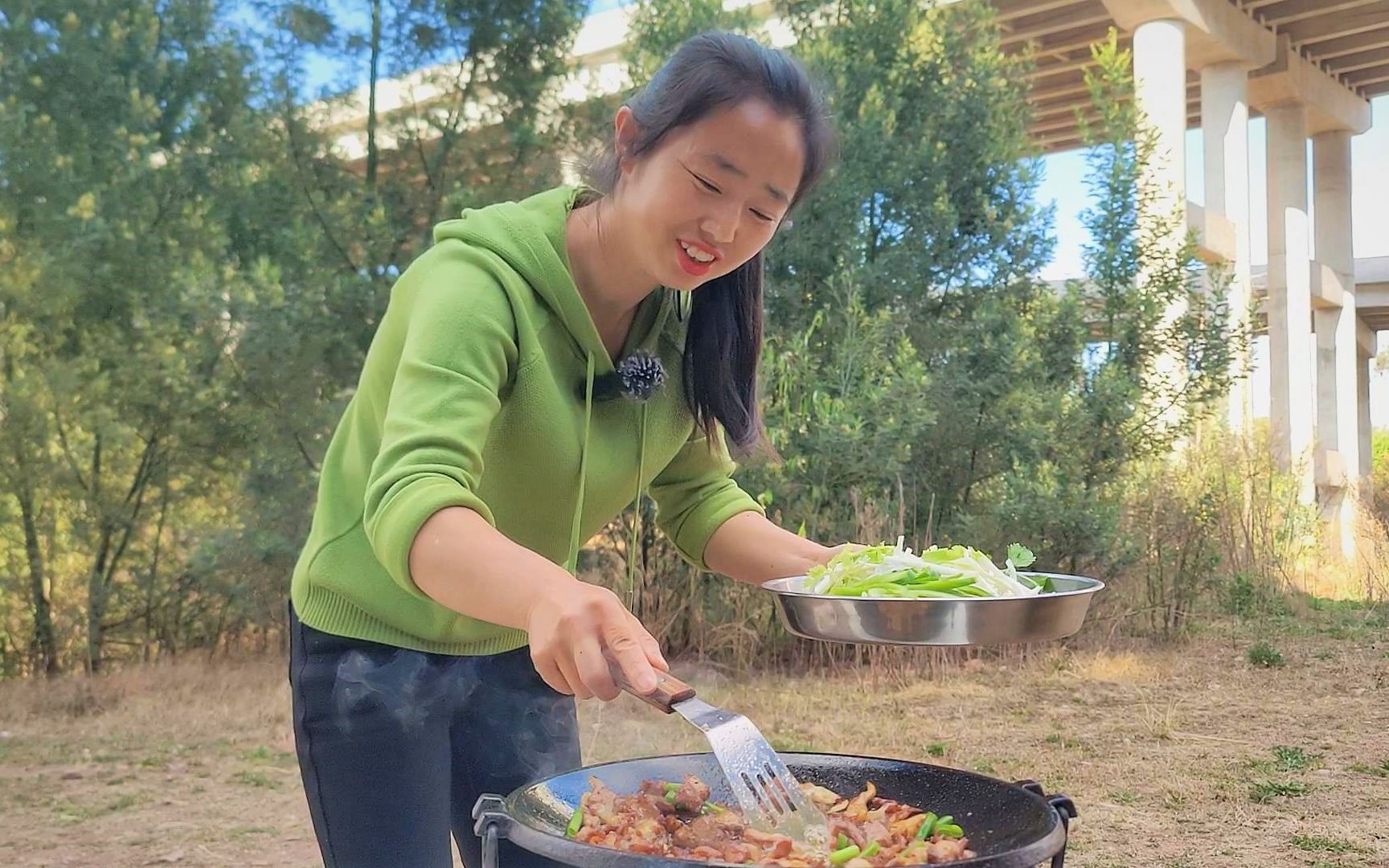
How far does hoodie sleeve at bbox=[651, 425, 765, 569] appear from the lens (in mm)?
1394

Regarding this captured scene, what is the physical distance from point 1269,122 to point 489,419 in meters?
7.48

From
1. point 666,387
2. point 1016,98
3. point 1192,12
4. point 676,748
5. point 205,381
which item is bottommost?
point 676,748

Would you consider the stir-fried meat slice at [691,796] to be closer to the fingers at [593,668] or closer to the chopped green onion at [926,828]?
the chopped green onion at [926,828]

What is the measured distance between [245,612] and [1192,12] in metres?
4.99

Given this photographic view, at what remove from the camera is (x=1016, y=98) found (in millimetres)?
4504

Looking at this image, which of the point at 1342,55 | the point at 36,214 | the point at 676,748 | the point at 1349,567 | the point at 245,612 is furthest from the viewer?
the point at 1342,55

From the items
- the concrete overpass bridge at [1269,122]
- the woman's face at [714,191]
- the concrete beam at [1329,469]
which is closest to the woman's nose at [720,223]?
the woman's face at [714,191]

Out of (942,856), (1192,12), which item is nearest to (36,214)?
(942,856)

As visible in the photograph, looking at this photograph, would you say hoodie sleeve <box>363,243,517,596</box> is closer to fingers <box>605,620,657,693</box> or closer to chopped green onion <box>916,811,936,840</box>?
fingers <box>605,620,657,693</box>

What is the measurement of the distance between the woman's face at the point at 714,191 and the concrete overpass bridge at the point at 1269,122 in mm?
3468

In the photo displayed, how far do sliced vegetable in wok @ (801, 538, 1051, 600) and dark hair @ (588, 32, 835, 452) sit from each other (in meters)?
0.22

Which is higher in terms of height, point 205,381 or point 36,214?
point 36,214

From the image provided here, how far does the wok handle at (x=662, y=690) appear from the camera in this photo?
0.75m

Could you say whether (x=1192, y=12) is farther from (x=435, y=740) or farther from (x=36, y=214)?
(x=435, y=740)
